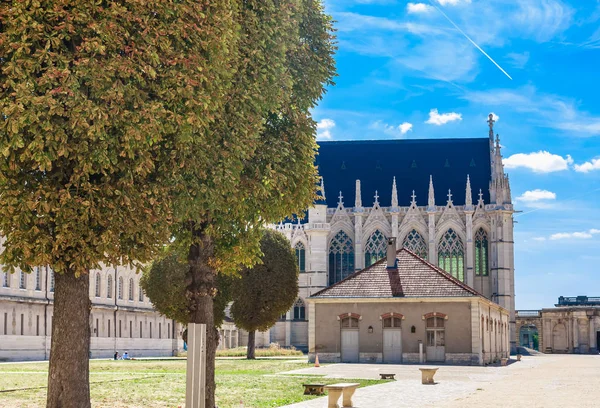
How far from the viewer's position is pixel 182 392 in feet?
80.1

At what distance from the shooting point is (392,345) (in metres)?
47.9

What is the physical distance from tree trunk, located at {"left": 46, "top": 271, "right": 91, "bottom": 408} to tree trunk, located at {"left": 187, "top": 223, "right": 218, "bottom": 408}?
321 cm

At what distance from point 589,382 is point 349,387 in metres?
15.4

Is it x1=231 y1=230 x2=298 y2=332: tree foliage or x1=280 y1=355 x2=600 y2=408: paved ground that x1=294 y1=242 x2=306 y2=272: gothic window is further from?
x1=280 y1=355 x2=600 y2=408: paved ground

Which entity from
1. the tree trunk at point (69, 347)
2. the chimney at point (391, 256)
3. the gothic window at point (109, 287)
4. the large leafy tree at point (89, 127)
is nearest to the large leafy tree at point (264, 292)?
the chimney at point (391, 256)

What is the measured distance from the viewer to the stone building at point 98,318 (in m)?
57.6

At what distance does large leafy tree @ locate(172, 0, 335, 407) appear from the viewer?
16.8 meters

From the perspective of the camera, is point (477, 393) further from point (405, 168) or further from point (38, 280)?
point (405, 168)

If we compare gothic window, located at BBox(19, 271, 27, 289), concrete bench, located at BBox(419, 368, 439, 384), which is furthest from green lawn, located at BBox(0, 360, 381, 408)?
gothic window, located at BBox(19, 271, 27, 289)

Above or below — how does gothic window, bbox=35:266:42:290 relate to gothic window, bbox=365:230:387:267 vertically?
below

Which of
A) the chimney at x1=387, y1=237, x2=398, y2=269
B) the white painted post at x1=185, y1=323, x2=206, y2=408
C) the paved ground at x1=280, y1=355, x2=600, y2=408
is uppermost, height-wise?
the chimney at x1=387, y1=237, x2=398, y2=269

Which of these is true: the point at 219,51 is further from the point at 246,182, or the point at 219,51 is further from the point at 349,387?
the point at 349,387

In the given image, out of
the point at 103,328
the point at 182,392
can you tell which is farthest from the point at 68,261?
the point at 103,328

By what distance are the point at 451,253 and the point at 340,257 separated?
36.4 ft
